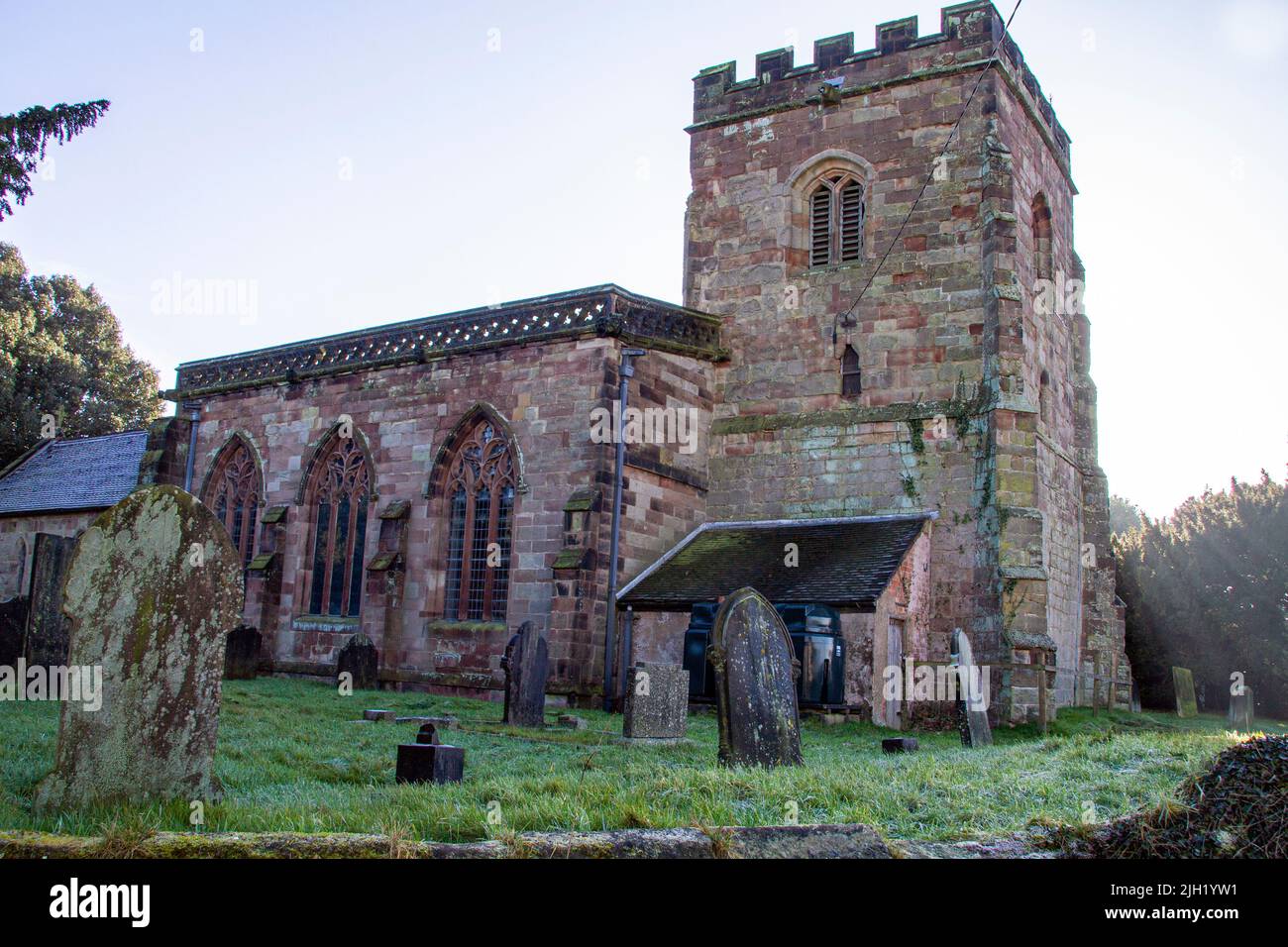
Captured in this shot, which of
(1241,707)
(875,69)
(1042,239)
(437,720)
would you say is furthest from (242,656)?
(1241,707)

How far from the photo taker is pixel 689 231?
23844 millimetres

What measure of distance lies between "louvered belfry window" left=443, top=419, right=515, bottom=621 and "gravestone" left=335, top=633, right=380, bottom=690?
61.0 inches

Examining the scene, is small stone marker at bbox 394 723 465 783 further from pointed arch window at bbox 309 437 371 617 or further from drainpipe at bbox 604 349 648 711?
pointed arch window at bbox 309 437 371 617

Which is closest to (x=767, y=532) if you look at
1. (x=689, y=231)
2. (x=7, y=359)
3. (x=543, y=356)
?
(x=543, y=356)

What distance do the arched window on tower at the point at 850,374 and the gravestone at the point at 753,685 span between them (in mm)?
11466

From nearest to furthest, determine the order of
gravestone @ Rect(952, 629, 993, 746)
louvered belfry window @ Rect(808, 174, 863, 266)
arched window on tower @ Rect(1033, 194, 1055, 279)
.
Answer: gravestone @ Rect(952, 629, 993, 746), louvered belfry window @ Rect(808, 174, 863, 266), arched window on tower @ Rect(1033, 194, 1055, 279)

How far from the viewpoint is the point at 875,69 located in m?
22.2

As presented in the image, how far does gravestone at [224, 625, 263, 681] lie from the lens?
20.9 metres

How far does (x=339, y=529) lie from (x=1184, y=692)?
19610mm

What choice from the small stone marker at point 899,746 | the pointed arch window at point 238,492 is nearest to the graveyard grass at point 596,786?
the small stone marker at point 899,746

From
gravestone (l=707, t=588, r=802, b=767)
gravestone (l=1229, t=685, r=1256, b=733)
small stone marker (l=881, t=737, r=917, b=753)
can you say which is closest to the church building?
gravestone (l=1229, t=685, r=1256, b=733)

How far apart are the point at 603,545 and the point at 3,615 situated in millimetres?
9158

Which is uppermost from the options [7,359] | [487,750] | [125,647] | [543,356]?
[7,359]
